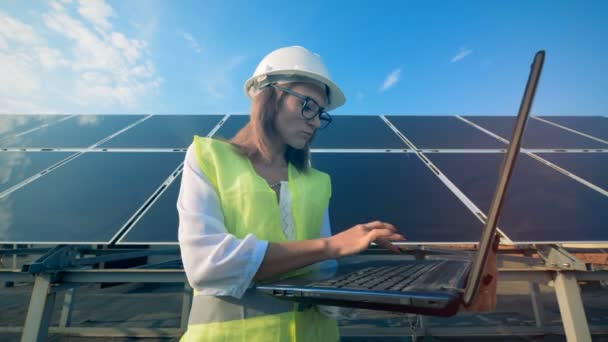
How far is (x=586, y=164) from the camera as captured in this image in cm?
327

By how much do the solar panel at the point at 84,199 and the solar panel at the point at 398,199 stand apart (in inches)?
71.0

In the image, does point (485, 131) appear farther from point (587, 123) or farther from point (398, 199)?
point (398, 199)

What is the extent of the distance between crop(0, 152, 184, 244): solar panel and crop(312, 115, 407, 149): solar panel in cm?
201

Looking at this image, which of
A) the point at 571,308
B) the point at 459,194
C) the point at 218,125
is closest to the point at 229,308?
the point at 571,308

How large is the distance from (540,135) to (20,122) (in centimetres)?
883

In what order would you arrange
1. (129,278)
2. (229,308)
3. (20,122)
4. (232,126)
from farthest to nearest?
1. (20,122)
2. (232,126)
3. (129,278)
4. (229,308)

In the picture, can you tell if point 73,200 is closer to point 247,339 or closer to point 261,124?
point 261,124

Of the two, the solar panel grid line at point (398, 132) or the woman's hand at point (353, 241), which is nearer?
the woman's hand at point (353, 241)

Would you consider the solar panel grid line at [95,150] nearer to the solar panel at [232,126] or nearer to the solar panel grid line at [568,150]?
the solar panel at [232,126]

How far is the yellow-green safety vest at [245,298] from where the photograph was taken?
1.18m

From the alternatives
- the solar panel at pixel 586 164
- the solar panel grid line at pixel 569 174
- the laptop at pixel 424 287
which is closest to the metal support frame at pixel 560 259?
the solar panel grid line at pixel 569 174

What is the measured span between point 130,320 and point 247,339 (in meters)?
5.48

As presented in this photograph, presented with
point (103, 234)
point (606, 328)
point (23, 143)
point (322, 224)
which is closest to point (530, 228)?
point (322, 224)

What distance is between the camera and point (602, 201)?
8.43 feet
